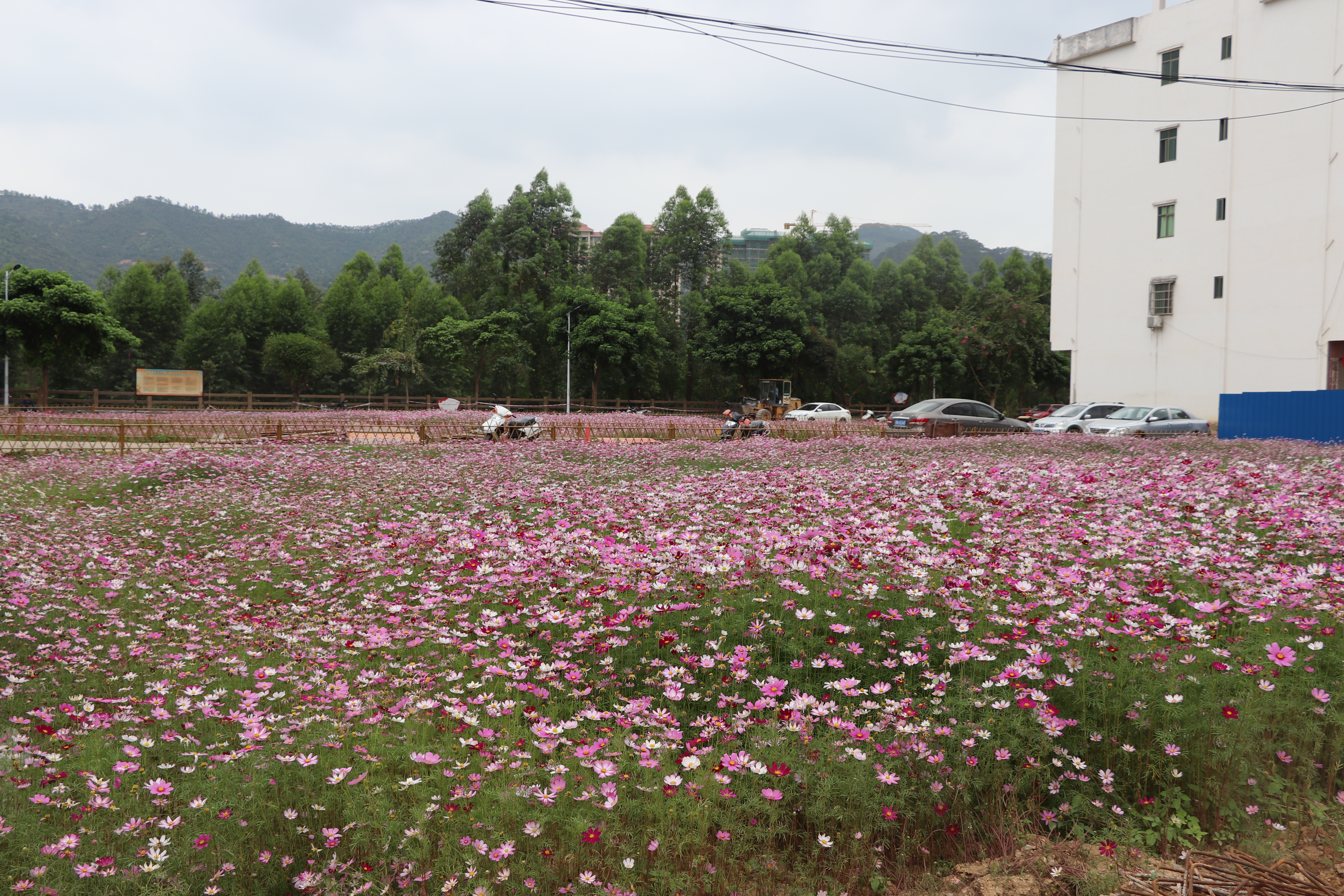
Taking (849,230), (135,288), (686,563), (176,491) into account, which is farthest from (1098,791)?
(849,230)

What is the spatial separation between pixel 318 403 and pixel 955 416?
1571 inches

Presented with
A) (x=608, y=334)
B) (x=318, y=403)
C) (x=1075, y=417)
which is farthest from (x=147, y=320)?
(x=1075, y=417)

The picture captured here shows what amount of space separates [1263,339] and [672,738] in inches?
1378

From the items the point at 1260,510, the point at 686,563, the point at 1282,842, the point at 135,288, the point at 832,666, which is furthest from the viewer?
the point at 135,288

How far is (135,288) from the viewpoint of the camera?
55562 mm

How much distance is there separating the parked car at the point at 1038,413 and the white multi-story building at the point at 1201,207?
236 inches

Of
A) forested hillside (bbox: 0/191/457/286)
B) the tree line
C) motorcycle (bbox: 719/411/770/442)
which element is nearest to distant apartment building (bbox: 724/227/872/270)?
forested hillside (bbox: 0/191/457/286)

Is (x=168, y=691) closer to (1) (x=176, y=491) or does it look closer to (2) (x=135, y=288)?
(1) (x=176, y=491)

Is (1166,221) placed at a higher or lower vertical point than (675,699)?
higher

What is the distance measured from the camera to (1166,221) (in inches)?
1299

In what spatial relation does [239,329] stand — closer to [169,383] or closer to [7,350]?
[169,383]

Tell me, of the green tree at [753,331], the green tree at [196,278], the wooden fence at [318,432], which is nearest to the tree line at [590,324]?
the green tree at [753,331]

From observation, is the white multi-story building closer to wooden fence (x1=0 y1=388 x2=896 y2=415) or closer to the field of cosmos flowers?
wooden fence (x1=0 y1=388 x2=896 y2=415)

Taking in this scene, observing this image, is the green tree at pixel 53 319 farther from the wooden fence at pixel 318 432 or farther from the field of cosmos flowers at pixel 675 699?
the field of cosmos flowers at pixel 675 699
